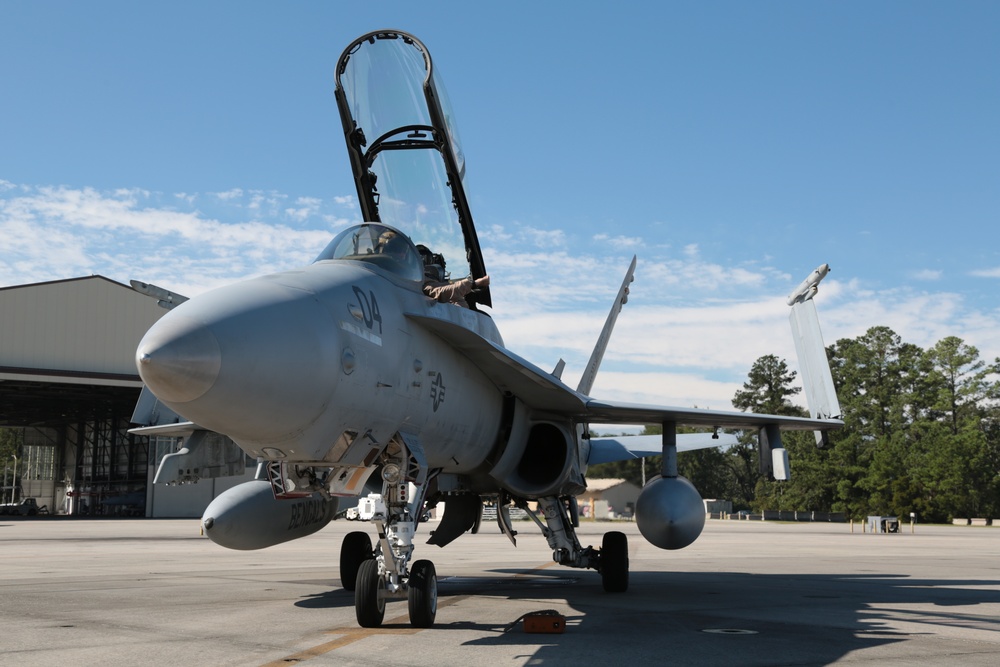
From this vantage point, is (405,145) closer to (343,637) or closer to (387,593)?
(387,593)

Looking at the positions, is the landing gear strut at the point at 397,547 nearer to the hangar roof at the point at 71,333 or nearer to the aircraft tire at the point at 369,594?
the aircraft tire at the point at 369,594

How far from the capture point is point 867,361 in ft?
236

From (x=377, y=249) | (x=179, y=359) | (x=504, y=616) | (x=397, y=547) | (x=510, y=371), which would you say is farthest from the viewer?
(x=510, y=371)

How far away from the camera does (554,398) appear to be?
373 inches

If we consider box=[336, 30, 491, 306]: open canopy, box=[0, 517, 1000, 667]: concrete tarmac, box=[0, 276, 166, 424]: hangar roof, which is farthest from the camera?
box=[0, 276, 166, 424]: hangar roof

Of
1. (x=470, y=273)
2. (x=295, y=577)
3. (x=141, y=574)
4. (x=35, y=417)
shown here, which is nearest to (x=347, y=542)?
(x=295, y=577)

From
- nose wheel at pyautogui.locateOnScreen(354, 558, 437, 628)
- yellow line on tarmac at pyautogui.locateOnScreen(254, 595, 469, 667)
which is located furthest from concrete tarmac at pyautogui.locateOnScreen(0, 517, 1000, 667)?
nose wheel at pyautogui.locateOnScreen(354, 558, 437, 628)

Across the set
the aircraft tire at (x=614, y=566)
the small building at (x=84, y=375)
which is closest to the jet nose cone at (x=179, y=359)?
the aircraft tire at (x=614, y=566)

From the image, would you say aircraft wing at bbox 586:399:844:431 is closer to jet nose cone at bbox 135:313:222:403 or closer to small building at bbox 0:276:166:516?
jet nose cone at bbox 135:313:222:403

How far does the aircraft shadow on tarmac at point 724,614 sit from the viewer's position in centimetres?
586

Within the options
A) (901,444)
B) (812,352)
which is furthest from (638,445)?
(901,444)

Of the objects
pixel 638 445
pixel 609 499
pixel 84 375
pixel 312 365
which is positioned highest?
pixel 84 375

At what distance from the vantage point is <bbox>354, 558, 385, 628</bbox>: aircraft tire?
6391 millimetres

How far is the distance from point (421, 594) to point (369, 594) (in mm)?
382
